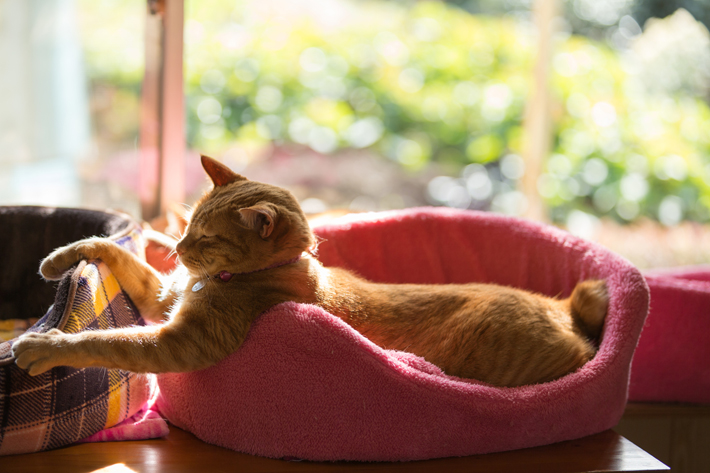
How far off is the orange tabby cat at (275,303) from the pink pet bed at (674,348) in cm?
34

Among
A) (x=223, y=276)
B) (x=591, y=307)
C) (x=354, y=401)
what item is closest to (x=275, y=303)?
(x=223, y=276)

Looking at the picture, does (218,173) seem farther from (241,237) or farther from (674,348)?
(674,348)

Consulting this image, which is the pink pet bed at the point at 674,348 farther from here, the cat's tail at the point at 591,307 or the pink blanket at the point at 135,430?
the pink blanket at the point at 135,430

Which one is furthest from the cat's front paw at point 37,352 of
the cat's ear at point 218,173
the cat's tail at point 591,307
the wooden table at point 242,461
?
the cat's tail at point 591,307

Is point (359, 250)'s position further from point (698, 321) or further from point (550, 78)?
point (550, 78)

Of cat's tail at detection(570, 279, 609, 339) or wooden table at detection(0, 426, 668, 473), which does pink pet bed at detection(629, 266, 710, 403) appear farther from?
wooden table at detection(0, 426, 668, 473)

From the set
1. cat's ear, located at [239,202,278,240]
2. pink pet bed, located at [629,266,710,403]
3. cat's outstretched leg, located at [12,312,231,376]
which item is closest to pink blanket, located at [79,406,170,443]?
cat's outstretched leg, located at [12,312,231,376]

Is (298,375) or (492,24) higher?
(492,24)

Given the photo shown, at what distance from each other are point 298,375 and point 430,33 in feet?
8.71

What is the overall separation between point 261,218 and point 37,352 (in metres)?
0.43

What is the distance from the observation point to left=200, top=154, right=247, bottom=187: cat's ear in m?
1.26

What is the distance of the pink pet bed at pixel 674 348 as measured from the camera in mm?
1593

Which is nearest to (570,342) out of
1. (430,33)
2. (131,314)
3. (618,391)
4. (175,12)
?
(618,391)

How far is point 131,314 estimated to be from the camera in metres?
1.24
